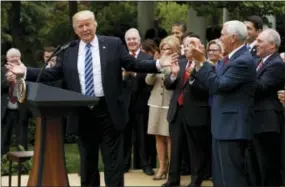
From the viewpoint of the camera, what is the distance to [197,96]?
8.62 meters

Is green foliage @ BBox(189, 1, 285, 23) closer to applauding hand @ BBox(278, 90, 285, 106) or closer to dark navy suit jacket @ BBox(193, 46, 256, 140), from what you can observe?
applauding hand @ BBox(278, 90, 285, 106)

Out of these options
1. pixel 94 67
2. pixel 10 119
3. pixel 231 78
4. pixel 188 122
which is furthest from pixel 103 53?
pixel 10 119

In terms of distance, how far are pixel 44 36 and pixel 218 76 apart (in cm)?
1148

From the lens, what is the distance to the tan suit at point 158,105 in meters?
9.38

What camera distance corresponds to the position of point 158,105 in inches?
373

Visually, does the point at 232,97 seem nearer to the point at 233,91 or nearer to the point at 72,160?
the point at 233,91

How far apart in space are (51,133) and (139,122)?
549 cm

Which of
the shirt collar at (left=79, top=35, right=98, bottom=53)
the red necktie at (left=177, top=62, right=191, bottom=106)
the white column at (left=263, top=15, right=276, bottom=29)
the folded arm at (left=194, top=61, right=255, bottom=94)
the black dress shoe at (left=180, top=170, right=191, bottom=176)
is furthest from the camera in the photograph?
the white column at (left=263, top=15, right=276, bottom=29)

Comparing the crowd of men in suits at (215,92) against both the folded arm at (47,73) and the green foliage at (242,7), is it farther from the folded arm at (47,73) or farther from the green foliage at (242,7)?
the green foliage at (242,7)

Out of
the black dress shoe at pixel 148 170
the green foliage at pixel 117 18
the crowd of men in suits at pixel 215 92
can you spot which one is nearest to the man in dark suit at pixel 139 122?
the black dress shoe at pixel 148 170

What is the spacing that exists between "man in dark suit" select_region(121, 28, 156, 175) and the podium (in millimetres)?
4565

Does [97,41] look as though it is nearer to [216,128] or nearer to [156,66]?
[156,66]

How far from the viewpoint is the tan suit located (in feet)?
30.8

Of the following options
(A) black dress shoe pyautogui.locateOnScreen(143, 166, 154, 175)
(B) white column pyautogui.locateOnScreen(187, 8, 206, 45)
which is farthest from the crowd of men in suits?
(B) white column pyautogui.locateOnScreen(187, 8, 206, 45)
